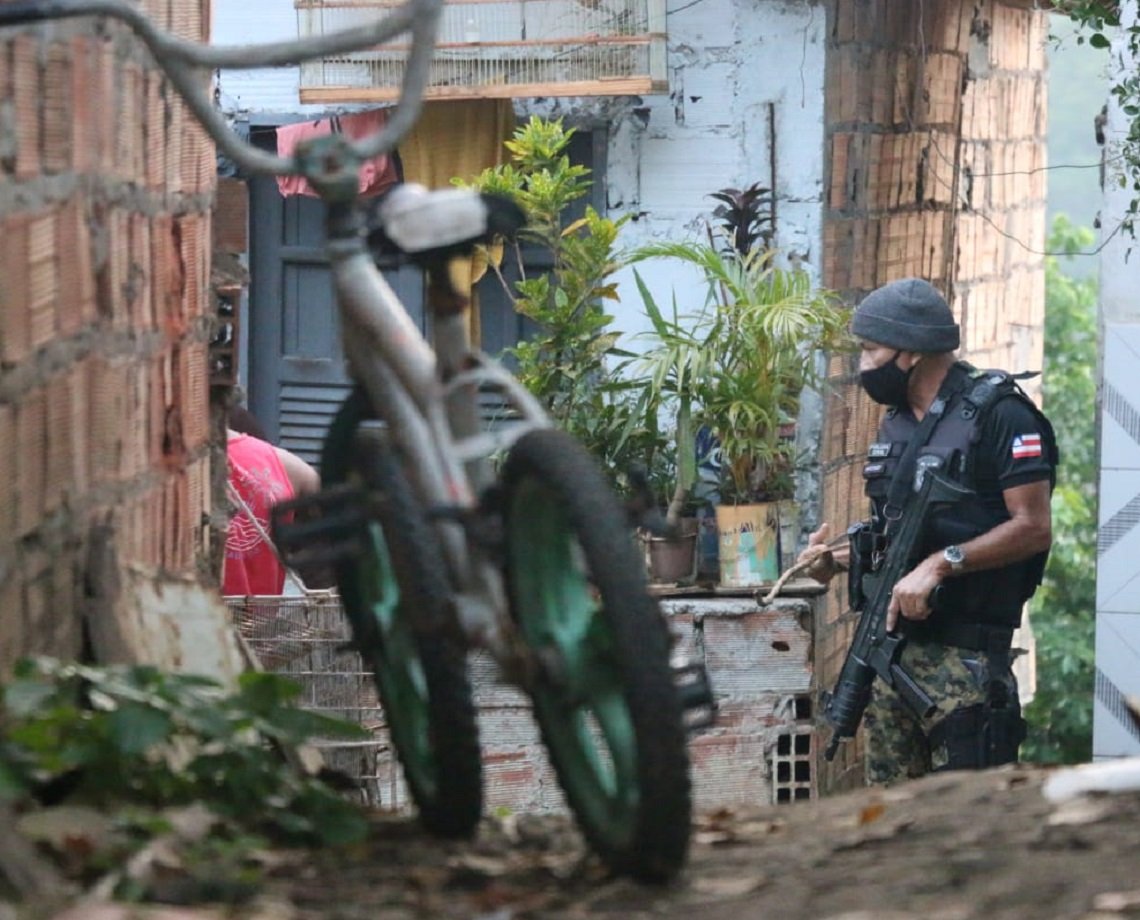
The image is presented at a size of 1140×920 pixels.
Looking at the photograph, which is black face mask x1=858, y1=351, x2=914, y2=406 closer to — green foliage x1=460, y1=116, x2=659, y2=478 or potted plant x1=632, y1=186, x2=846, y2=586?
potted plant x1=632, y1=186, x2=846, y2=586

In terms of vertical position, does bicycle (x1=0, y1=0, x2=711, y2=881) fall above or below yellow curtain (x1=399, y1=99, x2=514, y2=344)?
below

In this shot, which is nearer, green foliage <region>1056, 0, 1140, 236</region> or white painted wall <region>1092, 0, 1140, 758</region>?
Answer: green foliage <region>1056, 0, 1140, 236</region>

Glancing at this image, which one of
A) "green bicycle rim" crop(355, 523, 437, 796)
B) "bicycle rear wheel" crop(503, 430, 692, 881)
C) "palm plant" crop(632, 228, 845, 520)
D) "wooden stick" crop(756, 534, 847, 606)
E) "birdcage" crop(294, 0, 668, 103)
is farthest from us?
"birdcage" crop(294, 0, 668, 103)

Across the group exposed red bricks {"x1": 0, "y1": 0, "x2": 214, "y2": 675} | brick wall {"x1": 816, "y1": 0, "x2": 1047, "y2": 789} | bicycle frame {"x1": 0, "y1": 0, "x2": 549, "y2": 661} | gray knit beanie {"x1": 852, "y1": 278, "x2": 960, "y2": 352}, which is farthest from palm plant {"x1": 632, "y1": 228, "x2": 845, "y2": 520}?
bicycle frame {"x1": 0, "y1": 0, "x2": 549, "y2": 661}

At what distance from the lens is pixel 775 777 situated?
25.7ft

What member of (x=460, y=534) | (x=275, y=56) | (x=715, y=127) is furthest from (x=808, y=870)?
(x=715, y=127)

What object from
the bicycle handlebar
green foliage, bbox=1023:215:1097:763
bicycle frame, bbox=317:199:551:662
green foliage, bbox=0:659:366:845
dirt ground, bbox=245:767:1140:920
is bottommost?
green foliage, bbox=1023:215:1097:763

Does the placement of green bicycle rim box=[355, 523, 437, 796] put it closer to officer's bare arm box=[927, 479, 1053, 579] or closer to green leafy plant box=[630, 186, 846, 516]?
officer's bare arm box=[927, 479, 1053, 579]

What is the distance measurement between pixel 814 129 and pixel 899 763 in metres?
2.97

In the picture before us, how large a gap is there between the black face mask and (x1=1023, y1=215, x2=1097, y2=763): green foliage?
3939 millimetres

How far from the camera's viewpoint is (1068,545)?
1773 cm

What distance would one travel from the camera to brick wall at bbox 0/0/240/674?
3355 mm

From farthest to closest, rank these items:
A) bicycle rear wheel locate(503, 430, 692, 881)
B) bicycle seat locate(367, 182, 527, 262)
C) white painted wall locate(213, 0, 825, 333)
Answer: white painted wall locate(213, 0, 825, 333)
bicycle seat locate(367, 182, 527, 262)
bicycle rear wheel locate(503, 430, 692, 881)

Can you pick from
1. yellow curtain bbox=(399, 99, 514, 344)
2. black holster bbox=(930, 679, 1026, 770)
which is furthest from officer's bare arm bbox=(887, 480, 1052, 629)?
yellow curtain bbox=(399, 99, 514, 344)
